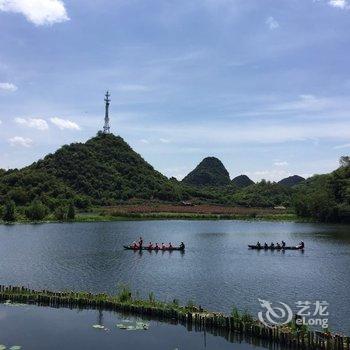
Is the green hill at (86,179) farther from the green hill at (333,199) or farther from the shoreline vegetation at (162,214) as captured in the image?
the green hill at (333,199)

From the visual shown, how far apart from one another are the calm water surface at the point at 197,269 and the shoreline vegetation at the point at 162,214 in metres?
36.0

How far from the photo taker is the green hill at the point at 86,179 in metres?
145

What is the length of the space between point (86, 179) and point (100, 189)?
245 inches

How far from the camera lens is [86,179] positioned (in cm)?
16662

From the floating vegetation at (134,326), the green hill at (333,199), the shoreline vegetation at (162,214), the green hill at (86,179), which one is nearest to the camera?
the floating vegetation at (134,326)

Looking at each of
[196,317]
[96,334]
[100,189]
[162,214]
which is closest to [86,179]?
[100,189]

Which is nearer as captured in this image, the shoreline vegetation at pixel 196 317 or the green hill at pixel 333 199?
the shoreline vegetation at pixel 196 317

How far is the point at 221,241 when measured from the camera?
253 feet

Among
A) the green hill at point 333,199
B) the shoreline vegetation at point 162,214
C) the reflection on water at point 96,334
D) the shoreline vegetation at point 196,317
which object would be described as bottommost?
the reflection on water at point 96,334

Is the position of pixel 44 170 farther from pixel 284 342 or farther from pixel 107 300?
pixel 284 342

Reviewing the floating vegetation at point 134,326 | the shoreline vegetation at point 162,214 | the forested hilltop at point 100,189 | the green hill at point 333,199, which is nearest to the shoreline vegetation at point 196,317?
the floating vegetation at point 134,326

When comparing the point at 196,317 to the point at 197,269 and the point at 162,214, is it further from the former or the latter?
the point at 162,214

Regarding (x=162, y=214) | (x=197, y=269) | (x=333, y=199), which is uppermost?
(x=333, y=199)

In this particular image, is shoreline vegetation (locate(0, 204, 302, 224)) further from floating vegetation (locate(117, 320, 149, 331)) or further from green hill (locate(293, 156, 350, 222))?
floating vegetation (locate(117, 320, 149, 331))
